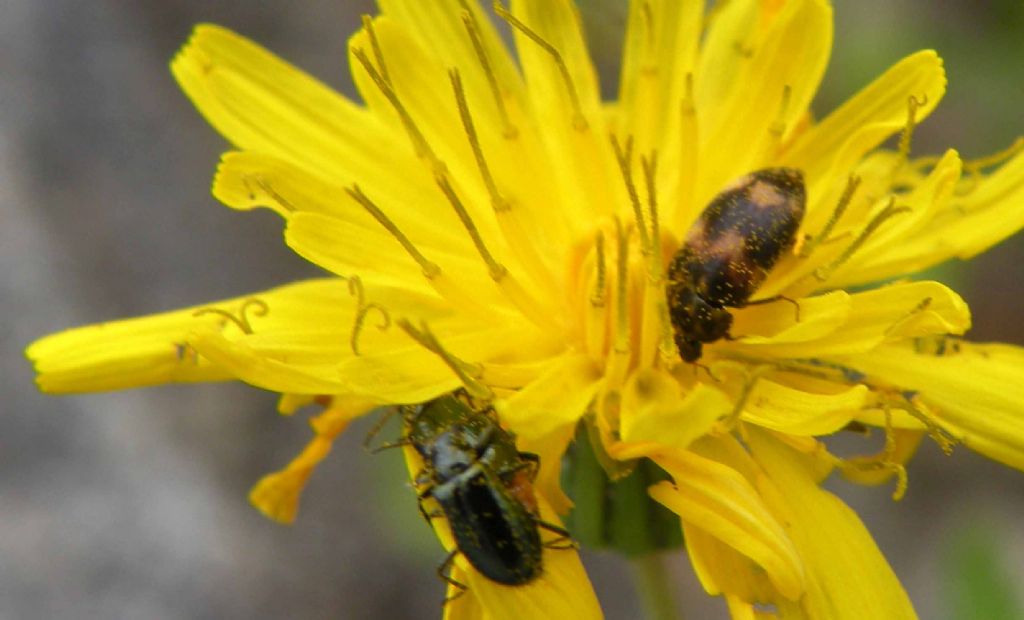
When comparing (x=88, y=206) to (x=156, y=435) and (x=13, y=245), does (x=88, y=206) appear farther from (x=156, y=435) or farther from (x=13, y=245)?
(x=156, y=435)

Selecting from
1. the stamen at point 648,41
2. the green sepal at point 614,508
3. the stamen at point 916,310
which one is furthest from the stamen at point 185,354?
the stamen at point 916,310

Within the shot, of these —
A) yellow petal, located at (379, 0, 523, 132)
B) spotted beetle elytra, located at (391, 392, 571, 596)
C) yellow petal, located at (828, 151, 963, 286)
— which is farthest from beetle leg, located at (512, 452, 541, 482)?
yellow petal, located at (379, 0, 523, 132)

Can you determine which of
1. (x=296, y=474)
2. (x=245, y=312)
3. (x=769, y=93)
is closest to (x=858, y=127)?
(x=769, y=93)

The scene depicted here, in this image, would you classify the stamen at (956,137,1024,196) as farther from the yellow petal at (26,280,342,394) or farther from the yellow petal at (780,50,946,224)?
the yellow petal at (26,280,342,394)

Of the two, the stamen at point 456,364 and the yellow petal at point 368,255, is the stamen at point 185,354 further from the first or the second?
the stamen at point 456,364

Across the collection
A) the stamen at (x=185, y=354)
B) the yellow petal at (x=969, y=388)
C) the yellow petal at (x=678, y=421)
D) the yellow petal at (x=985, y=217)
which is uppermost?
the yellow petal at (x=678, y=421)

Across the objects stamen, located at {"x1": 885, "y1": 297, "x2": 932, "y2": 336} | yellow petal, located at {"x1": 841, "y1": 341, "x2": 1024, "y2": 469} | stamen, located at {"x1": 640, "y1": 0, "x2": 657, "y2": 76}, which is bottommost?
yellow petal, located at {"x1": 841, "y1": 341, "x2": 1024, "y2": 469}

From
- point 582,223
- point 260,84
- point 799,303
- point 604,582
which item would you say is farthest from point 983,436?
point 604,582
